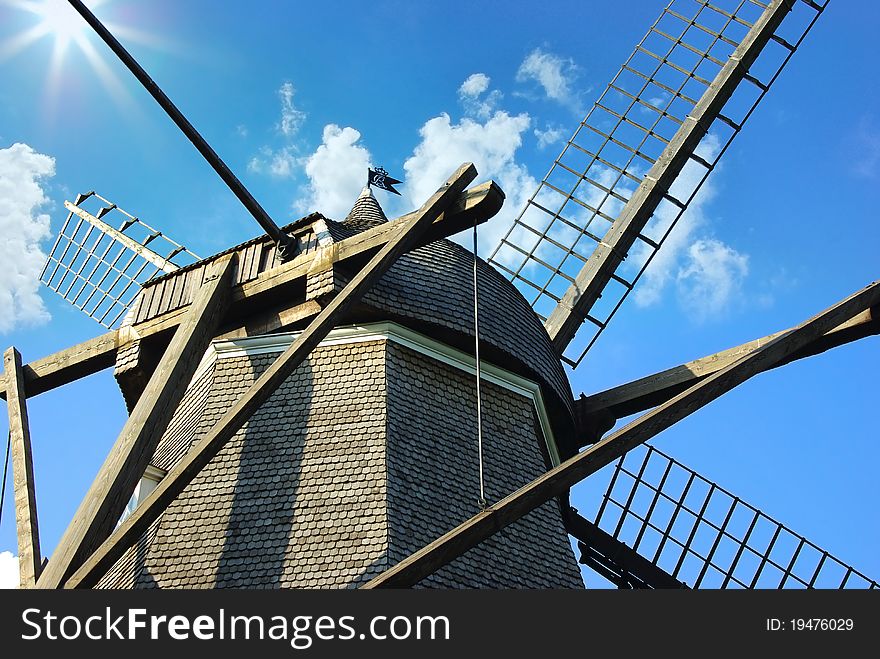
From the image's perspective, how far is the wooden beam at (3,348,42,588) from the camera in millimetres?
7402

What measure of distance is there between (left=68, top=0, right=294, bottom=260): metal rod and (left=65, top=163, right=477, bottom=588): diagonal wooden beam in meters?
1.31

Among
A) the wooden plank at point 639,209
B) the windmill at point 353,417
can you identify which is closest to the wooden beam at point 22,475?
the windmill at point 353,417

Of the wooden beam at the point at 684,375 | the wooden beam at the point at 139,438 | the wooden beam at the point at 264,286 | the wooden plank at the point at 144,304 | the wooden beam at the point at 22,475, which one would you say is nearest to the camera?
the wooden beam at the point at 139,438

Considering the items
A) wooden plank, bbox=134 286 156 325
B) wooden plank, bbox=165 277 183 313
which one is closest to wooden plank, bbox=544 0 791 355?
wooden plank, bbox=165 277 183 313

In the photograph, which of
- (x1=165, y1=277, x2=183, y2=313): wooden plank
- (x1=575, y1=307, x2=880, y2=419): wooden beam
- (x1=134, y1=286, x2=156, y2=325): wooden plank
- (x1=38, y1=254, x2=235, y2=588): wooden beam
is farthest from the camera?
(x1=134, y1=286, x2=156, y2=325): wooden plank

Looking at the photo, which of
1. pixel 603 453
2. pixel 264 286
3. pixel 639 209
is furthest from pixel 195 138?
pixel 639 209

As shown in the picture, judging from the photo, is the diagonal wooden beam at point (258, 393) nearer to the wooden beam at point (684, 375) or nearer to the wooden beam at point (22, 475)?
the wooden beam at point (22, 475)

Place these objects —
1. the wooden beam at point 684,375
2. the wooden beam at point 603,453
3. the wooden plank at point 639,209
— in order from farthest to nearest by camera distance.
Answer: the wooden plank at point 639,209
the wooden beam at point 684,375
the wooden beam at point 603,453

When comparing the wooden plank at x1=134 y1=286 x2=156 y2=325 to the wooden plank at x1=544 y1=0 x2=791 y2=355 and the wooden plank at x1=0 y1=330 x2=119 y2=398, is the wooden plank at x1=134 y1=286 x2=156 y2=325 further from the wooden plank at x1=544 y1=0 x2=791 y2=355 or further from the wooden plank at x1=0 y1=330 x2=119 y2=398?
the wooden plank at x1=544 y1=0 x2=791 y2=355

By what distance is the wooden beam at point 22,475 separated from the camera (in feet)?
24.3

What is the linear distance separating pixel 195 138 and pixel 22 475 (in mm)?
2650

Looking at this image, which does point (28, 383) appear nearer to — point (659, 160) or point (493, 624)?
point (493, 624)

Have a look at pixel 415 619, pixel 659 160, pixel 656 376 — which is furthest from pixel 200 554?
pixel 659 160

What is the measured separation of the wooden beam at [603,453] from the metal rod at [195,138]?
3.24 metres
